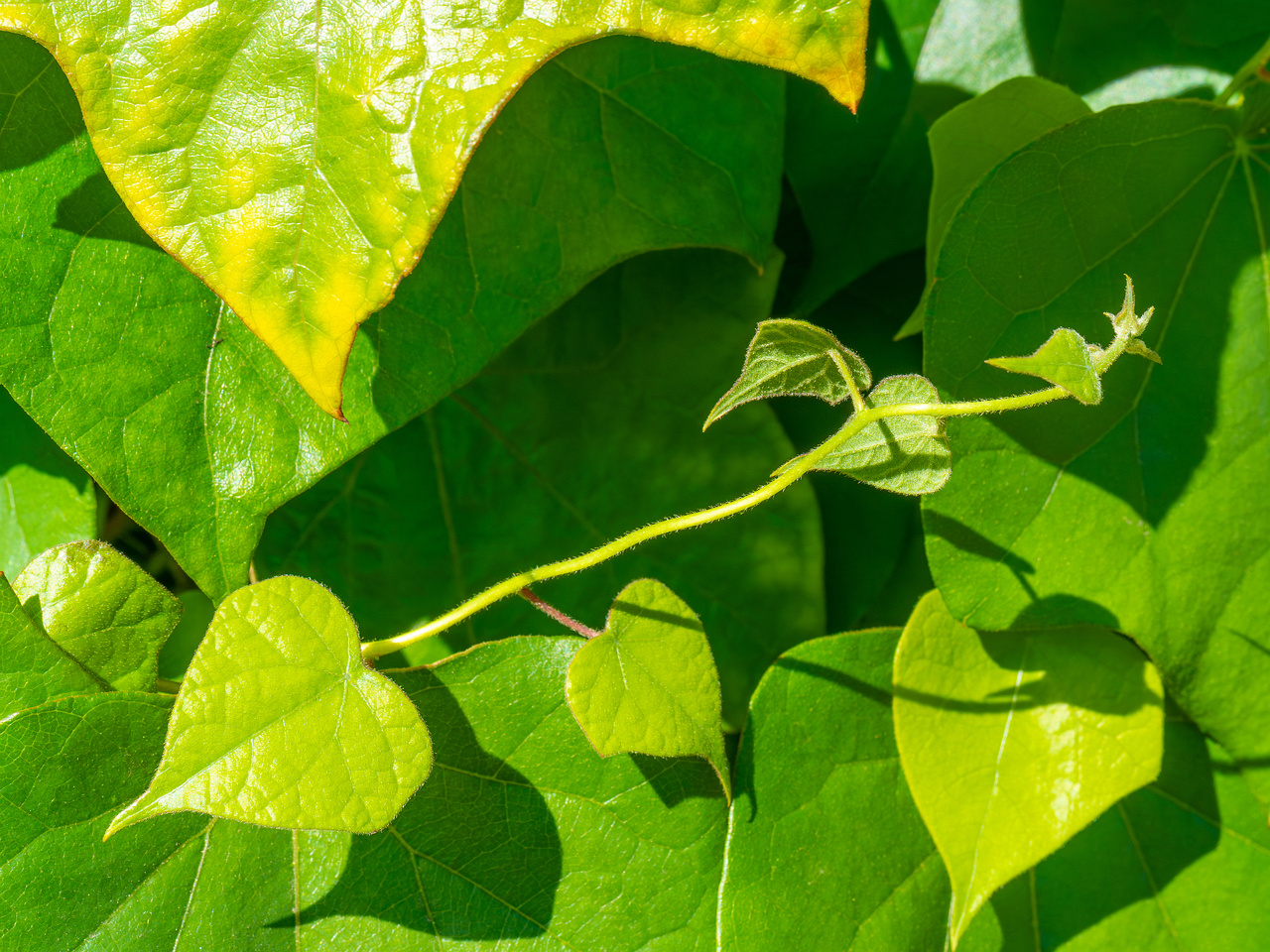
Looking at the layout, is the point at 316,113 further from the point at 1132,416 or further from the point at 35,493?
the point at 1132,416

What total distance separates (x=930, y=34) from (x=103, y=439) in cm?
66

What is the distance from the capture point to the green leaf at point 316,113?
1.40ft

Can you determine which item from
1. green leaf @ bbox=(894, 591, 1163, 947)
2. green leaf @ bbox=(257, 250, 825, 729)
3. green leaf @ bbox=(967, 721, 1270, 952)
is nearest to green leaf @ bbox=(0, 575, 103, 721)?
green leaf @ bbox=(257, 250, 825, 729)

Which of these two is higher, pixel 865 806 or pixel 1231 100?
pixel 1231 100

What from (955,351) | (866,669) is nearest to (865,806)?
(866,669)

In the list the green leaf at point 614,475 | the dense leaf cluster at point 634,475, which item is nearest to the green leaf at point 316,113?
the dense leaf cluster at point 634,475

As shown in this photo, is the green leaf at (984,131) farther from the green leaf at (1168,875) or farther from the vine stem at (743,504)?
the green leaf at (1168,875)

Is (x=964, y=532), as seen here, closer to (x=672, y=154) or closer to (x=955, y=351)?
(x=955, y=351)

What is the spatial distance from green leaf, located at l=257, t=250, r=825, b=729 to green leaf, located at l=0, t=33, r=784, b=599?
15 cm

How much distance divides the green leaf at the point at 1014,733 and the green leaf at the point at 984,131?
274 millimetres

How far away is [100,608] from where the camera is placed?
57 centimetres

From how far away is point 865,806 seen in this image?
0.68 meters

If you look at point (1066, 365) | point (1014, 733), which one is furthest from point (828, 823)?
point (1066, 365)

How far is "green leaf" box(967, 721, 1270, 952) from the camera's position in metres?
0.72
